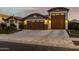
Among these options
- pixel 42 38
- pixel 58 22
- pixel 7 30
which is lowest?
pixel 42 38

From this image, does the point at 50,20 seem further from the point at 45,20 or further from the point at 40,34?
the point at 40,34

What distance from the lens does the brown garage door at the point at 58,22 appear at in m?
3.55

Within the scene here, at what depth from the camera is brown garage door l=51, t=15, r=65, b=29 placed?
11.6 feet

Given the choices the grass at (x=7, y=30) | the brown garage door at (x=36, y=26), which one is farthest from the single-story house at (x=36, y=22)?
the grass at (x=7, y=30)

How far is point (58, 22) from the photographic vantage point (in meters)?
3.61

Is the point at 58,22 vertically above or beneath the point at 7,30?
above

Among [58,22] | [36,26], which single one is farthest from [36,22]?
[58,22]

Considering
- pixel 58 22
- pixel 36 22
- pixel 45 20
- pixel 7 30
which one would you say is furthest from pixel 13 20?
pixel 58 22

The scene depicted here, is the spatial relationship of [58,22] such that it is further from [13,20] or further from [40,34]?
[13,20]
